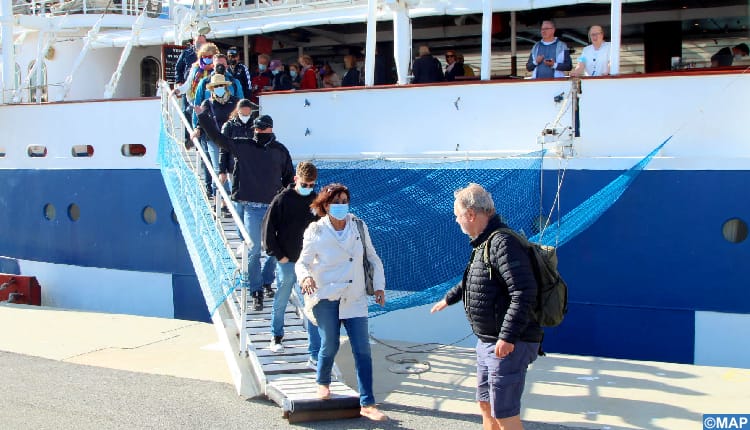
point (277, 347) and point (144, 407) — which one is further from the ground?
point (277, 347)

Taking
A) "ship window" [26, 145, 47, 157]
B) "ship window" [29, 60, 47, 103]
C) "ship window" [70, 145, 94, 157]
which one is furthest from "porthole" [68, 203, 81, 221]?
"ship window" [29, 60, 47, 103]

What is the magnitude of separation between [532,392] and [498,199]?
2.24 m

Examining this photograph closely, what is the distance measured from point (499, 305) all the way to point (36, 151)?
31.9 ft

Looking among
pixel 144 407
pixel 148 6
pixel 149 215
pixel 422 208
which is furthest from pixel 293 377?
pixel 148 6

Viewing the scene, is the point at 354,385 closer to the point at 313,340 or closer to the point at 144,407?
the point at 313,340

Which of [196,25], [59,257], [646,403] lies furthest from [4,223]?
[646,403]

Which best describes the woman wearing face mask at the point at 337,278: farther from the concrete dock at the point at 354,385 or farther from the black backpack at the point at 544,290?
the black backpack at the point at 544,290

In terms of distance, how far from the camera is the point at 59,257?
1171cm

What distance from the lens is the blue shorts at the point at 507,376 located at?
408 centimetres

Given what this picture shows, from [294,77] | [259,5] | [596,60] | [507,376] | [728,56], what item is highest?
[259,5]

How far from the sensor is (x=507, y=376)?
4.09 metres

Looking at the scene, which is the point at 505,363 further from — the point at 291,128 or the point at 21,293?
the point at 21,293

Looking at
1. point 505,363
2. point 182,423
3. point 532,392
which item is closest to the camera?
point 505,363

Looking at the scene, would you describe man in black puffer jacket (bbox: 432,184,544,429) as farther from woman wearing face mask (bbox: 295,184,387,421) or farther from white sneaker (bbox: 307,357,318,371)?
white sneaker (bbox: 307,357,318,371)
